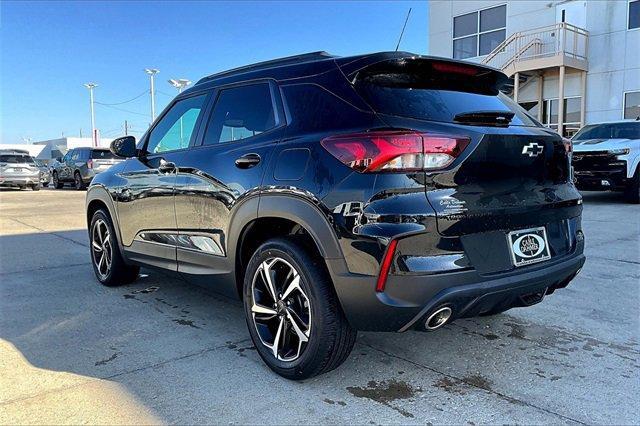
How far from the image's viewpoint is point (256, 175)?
3.14m

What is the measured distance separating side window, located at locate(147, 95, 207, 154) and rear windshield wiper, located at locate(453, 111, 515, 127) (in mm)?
2049

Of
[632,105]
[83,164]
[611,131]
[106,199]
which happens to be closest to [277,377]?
[106,199]

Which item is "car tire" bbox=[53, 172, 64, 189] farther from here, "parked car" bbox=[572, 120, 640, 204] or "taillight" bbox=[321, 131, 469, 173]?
"taillight" bbox=[321, 131, 469, 173]

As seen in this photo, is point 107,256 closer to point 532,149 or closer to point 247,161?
point 247,161

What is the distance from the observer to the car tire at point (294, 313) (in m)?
2.77

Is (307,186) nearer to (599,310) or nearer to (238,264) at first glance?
(238,264)

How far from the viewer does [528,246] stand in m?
2.87

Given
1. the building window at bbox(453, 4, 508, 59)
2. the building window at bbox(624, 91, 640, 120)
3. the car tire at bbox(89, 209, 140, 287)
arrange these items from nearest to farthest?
the car tire at bbox(89, 209, 140, 287), the building window at bbox(624, 91, 640, 120), the building window at bbox(453, 4, 508, 59)

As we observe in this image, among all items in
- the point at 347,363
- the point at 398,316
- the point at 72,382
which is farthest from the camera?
the point at 347,363

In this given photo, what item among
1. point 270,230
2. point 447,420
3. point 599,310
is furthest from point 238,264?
point 599,310

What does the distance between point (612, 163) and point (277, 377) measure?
10.3 metres

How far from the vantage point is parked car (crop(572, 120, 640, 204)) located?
1088cm

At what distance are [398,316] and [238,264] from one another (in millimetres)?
1258

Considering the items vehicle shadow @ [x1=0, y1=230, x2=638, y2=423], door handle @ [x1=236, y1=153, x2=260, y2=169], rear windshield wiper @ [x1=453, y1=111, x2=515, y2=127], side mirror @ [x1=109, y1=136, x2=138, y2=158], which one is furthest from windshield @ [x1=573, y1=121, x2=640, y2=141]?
door handle @ [x1=236, y1=153, x2=260, y2=169]
